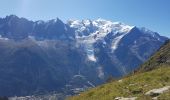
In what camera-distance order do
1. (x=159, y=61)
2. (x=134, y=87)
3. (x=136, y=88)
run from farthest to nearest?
(x=159, y=61) < (x=134, y=87) < (x=136, y=88)

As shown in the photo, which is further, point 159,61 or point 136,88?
point 159,61

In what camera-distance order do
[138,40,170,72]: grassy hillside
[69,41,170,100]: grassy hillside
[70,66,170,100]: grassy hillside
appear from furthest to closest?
1. [138,40,170,72]: grassy hillside
2. [70,66,170,100]: grassy hillside
3. [69,41,170,100]: grassy hillside

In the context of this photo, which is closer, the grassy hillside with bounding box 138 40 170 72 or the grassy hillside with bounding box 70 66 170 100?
the grassy hillside with bounding box 70 66 170 100

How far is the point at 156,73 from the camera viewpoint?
22641mm

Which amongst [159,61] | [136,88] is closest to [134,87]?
[136,88]

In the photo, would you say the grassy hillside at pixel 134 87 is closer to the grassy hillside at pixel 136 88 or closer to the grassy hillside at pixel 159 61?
the grassy hillside at pixel 136 88

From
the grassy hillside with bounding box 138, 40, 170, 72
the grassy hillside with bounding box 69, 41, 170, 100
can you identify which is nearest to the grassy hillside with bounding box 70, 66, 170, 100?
the grassy hillside with bounding box 69, 41, 170, 100

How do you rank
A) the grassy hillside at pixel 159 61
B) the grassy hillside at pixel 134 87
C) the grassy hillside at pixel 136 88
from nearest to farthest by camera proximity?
the grassy hillside at pixel 136 88 < the grassy hillside at pixel 134 87 < the grassy hillside at pixel 159 61

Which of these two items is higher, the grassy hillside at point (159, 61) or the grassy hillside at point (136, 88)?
the grassy hillside at point (159, 61)

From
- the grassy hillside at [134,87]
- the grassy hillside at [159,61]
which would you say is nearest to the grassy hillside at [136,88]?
the grassy hillside at [134,87]

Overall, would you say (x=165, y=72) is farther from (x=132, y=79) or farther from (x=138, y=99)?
(x=138, y=99)

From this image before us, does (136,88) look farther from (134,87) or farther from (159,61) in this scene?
(159,61)

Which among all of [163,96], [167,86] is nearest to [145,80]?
[167,86]

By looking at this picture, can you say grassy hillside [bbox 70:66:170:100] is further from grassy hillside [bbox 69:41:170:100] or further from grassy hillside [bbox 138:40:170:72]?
grassy hillside [bbox 138:40:170:72]
